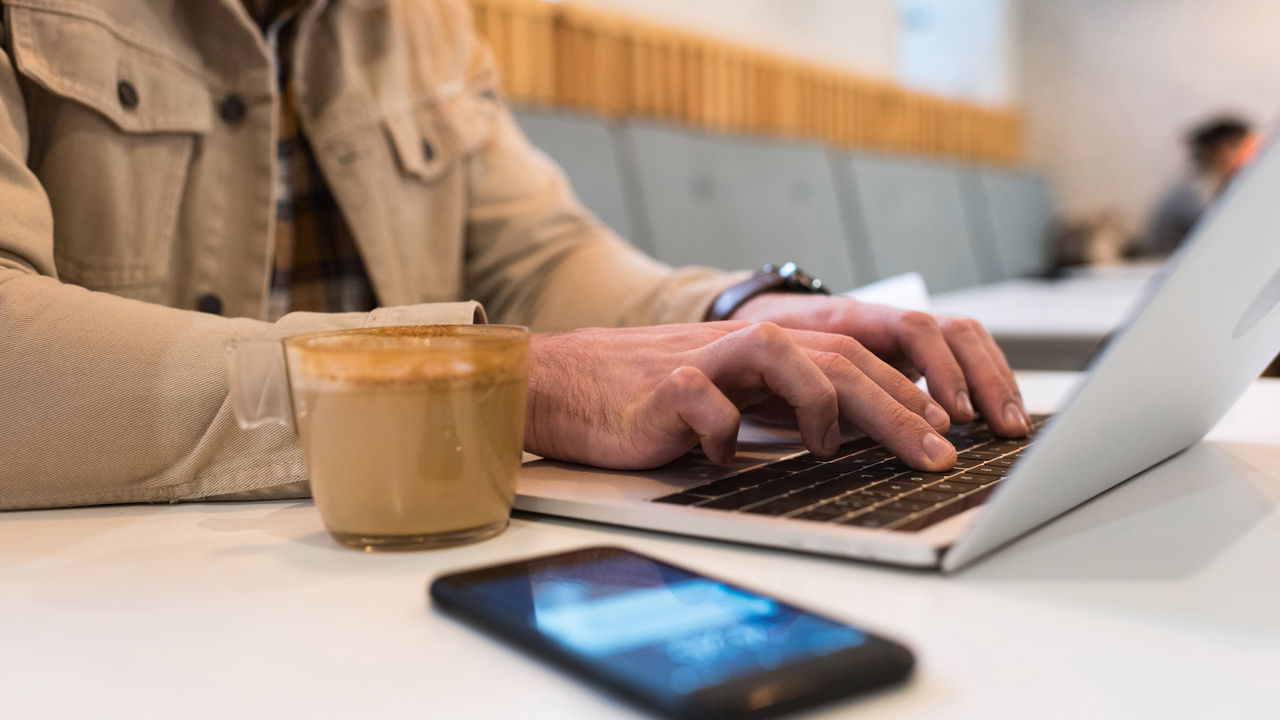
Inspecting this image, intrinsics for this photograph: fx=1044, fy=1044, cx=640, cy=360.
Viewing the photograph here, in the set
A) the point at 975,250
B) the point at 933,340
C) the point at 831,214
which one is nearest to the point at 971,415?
the point at 933,340

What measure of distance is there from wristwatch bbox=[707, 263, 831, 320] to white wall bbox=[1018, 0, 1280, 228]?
17.1ft

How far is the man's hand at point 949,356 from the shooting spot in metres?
0.67

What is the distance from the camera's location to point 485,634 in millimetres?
348

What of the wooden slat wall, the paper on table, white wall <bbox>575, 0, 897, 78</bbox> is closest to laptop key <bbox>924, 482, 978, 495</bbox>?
the paper on table

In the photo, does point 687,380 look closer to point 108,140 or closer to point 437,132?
point 108,140

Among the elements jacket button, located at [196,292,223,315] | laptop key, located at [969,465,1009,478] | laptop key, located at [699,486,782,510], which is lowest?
jacket button, located at [196,292,223,315]

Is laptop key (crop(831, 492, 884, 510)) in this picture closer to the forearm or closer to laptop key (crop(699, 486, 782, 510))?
laptop key (crop(699, 486, 782, 510))

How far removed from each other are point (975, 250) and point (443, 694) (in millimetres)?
3880

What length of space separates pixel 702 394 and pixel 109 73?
67cm

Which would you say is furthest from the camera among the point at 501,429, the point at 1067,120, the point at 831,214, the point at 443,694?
the point at 1067,120

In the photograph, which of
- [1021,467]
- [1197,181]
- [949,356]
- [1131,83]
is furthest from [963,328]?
[1131,83]

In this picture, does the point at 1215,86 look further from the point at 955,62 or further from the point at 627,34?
the point at 627,34

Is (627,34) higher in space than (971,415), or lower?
higher

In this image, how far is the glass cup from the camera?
0.42m
